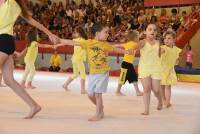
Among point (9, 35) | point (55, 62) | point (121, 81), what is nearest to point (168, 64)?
point (121, 81)

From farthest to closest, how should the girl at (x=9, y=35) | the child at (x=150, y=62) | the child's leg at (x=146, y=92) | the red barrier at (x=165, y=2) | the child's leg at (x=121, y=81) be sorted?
1. the red barrier at (x=165, y=2)
2. the child's leg at (x=121, y=81)
3. the child at (x=150, y=62)
4. the child's leg at (x=146, y=92)
5. the girl at (x=9, y=35)

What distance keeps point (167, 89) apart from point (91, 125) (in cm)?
212

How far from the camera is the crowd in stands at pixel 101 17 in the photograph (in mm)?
15875

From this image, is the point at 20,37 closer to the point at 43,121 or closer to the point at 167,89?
the point at 167,89

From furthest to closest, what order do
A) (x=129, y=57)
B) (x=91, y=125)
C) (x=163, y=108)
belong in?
(x=129, y=57), (x=163, y=108), (x=91, y=125)

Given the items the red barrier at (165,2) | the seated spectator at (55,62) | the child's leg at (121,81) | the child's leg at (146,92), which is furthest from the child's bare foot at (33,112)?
the red barrier at (165,2)

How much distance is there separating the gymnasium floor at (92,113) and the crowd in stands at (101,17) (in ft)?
24.1

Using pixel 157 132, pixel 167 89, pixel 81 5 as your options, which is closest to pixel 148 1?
pixel 81 5

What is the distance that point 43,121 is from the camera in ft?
16.8

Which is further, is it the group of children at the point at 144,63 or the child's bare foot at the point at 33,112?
the group of children at the point at 144,63

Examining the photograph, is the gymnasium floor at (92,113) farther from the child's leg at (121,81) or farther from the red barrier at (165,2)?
the red barrier at (165,2)

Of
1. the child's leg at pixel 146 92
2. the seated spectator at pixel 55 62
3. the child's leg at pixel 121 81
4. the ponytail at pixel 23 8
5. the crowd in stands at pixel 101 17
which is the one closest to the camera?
the ponytail at pixel 23 8

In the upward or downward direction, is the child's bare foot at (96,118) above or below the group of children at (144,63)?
below

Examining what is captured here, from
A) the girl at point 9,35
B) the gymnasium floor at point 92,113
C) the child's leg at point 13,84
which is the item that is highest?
the girl at point 9,35
